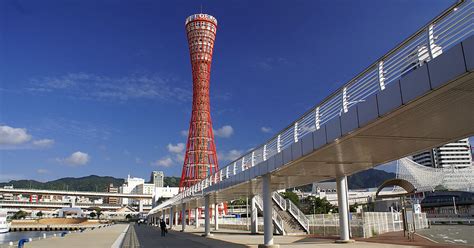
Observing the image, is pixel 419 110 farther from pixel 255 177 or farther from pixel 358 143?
pixel 255 177

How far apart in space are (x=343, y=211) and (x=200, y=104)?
Answer: 41.1m

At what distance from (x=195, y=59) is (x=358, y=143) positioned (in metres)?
48.1

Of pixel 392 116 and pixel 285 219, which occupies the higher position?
pixel 392 116

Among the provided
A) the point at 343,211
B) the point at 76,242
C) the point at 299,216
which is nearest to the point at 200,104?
the point at 299,216

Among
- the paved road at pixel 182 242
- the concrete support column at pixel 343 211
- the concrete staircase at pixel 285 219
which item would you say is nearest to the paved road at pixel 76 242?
the paved road at pixel 182 242

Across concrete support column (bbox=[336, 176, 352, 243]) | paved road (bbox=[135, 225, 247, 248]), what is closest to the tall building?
paved road (bbox=[135, 225, 247, 248])

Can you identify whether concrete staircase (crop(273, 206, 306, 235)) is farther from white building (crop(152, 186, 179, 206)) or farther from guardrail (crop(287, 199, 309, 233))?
white building (crop(152, 186, 179, 206))

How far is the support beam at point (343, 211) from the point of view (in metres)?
19.7

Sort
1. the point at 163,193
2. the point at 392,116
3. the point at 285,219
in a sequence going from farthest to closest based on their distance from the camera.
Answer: the point at 163,193 → the point at 285,219 → the point at 392,116

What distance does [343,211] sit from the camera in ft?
65.4

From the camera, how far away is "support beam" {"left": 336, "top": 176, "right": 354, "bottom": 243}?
19.7 metres

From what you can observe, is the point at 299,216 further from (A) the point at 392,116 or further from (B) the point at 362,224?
(A) the point at 392,116

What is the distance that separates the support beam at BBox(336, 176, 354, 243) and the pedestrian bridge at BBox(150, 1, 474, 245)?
1.92m

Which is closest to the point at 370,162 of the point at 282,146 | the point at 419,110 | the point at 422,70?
the point at 282,146
